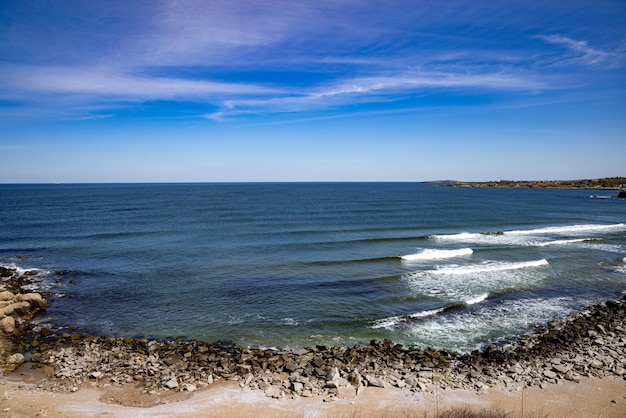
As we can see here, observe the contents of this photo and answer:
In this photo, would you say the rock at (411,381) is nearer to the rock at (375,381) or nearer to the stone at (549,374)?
the rock at (375,381)

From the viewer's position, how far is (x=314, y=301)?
21.9 metres

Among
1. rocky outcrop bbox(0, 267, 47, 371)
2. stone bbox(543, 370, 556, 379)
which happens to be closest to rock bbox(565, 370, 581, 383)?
stone bbox(543, 370, 556, 379)

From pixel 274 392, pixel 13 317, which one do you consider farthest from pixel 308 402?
pixel 13 317

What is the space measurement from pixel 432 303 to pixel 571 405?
33.0ft

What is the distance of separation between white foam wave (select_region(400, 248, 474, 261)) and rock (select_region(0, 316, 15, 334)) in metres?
26.7

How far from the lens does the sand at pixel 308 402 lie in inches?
442

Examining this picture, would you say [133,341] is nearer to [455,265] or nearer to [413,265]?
[413,265]

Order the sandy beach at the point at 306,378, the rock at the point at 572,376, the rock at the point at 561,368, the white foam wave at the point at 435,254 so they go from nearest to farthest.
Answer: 1. the sandy beach at the point at 306,378
2. the rock at the point at 572,376
3. the rock at the point at 561,368
4. the white foam wave at the point at 435,254

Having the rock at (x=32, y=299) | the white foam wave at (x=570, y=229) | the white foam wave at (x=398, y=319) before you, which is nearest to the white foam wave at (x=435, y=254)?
the white foam wave at (x=398, y=319)

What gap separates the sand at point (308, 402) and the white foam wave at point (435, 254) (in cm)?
1961

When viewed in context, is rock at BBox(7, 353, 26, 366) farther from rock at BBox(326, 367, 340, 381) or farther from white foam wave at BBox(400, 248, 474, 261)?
white foam wave at BBox(400, 248, 474, 261)

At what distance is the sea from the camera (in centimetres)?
1838

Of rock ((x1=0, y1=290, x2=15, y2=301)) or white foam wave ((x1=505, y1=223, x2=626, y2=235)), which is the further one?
white foam wave ((x1=505, y1=223, x2=626, y2=235))

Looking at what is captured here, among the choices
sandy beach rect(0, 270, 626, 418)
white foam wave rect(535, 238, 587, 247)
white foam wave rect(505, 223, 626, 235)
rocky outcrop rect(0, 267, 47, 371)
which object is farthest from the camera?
white foam wave rect(505, 223, 626, 235)
